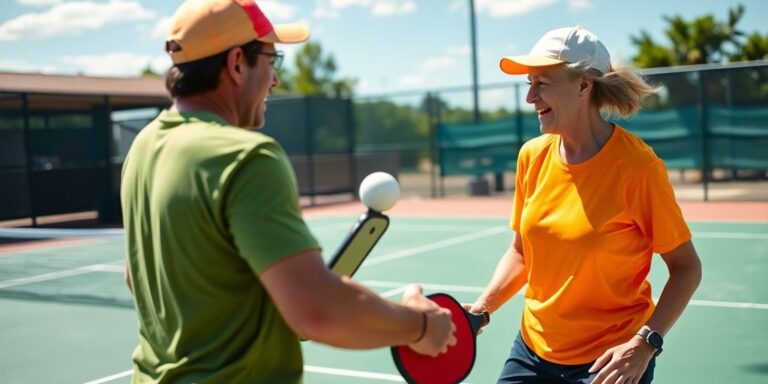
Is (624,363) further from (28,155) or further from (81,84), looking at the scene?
(81,84)

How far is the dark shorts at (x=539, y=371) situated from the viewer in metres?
3.04

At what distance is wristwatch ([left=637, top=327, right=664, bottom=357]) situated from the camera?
285 centimetres

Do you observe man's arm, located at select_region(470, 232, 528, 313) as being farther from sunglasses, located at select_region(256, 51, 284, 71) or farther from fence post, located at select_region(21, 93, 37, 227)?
fence post, located at select_region(21, 93, 37, 227)

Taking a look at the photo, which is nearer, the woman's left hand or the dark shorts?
the woman's left hand

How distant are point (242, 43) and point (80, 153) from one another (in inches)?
743

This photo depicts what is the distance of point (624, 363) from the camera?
9.20 ft

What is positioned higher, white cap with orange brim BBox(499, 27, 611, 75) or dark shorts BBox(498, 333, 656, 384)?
white cap with orange brim BBox(499, 27, 611, 75)

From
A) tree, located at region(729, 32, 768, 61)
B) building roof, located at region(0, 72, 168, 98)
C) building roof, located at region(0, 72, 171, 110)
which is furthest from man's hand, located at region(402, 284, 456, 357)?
tree, located at region(729, 32, 768, 61)

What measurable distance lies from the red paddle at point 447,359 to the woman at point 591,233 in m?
0.43

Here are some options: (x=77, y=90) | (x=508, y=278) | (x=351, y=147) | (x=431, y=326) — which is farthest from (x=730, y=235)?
(x=77, y=90)

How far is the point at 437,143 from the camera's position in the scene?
20938 millimetres

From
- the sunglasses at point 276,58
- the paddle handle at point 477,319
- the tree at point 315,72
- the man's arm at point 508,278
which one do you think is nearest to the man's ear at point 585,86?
the man's arm at point 508,278

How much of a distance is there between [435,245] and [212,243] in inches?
440

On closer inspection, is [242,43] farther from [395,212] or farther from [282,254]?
[395,212]
